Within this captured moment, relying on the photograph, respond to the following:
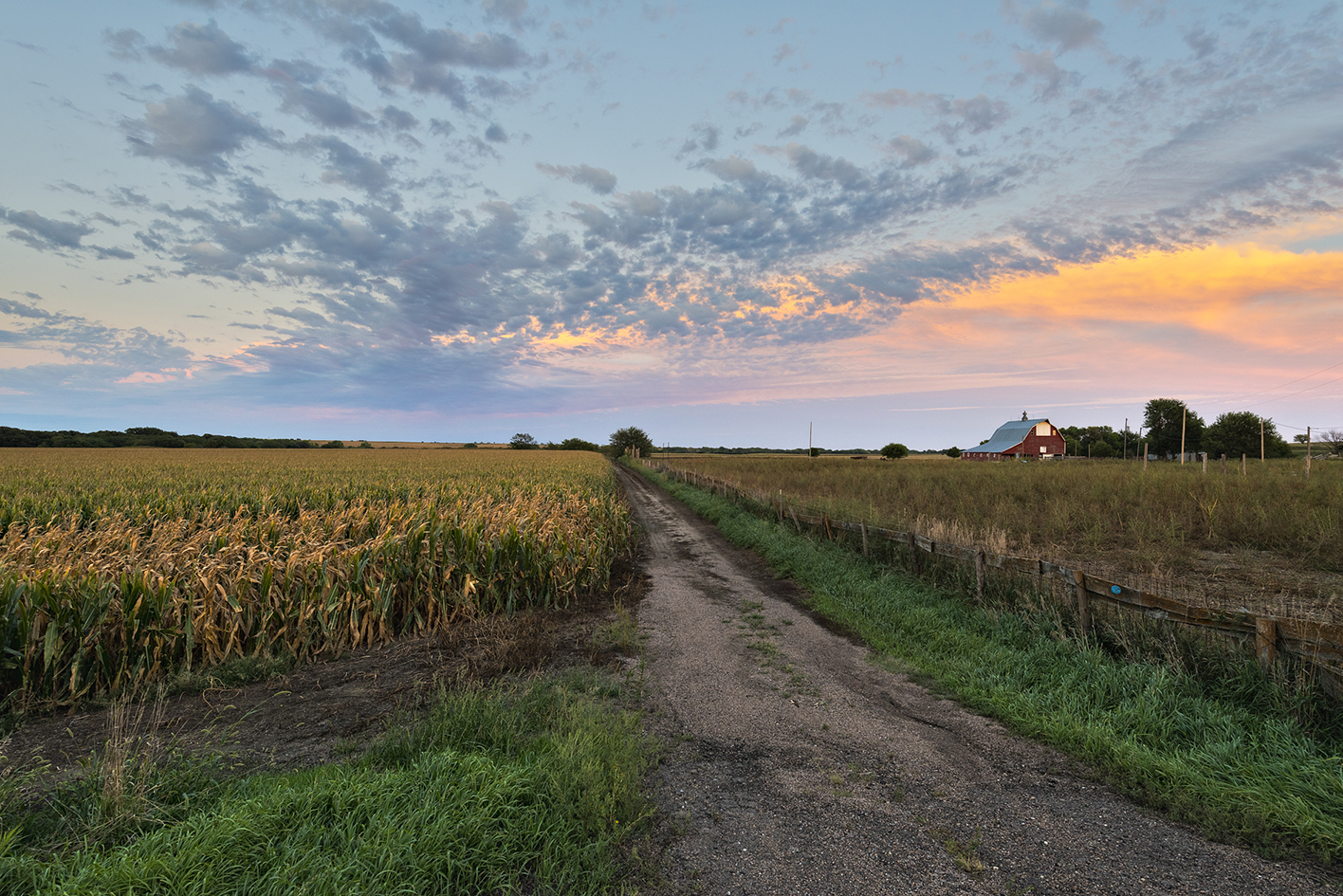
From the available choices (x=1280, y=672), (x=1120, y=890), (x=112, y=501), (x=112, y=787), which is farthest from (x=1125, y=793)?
(x=112, y=501)

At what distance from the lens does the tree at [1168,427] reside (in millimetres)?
70500

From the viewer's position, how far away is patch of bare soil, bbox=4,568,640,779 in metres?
4.77

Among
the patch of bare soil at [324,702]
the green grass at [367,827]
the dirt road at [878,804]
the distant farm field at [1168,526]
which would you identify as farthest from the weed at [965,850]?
the distant farm field at [1168,526]

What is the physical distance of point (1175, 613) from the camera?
19.2ft

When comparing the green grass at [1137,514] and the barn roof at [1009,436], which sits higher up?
the barn roof at [1009,436]

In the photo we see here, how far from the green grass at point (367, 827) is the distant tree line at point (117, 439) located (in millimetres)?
96731

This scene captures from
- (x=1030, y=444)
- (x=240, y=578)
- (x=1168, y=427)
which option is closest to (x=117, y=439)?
(x=240, y=578)

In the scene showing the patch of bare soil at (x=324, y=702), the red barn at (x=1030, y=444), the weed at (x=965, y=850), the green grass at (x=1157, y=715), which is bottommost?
the patch of bare soil at (x=324, y=702)

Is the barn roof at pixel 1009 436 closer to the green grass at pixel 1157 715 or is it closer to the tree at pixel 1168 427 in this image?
the tree at pixel 1168 427

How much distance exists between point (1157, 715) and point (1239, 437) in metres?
88.5

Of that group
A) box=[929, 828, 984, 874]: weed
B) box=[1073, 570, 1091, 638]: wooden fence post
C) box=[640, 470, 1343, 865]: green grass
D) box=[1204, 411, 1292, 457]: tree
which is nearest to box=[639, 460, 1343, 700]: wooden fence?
box=[1073, 570, 1091, 638]: wooden fence post

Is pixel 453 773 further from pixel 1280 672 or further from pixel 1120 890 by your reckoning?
pixel 1280 672

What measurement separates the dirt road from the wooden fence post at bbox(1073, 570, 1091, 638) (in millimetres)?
2603

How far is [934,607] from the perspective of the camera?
876 cm
